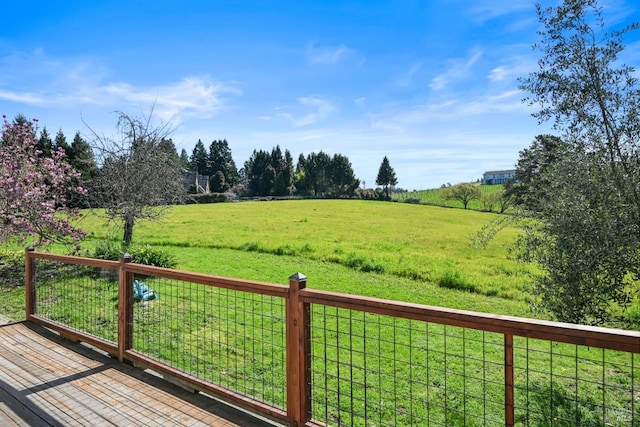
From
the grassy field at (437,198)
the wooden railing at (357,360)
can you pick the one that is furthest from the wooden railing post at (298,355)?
the grassy field at (437,198)

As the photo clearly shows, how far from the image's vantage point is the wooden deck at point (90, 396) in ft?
9.87

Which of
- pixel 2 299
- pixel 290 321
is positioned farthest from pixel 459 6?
pixel 2 299

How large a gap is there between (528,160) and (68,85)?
11.5 metres

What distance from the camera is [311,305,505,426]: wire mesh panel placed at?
10.3ft

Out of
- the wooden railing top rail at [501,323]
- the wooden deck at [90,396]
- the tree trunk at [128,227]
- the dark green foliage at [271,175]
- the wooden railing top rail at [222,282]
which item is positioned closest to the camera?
the wooden railing top rail at [501,323]

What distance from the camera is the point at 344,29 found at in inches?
400

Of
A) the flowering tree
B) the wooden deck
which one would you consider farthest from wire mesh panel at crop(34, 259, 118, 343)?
the flowering tree

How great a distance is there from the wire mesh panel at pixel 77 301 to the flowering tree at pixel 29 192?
147cm

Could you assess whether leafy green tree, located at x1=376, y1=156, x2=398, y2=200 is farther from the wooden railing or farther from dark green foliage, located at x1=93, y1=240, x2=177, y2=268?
the wooden railing

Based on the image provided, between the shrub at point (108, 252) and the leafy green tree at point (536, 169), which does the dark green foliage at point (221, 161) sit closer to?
the shrub at point (108, 252)

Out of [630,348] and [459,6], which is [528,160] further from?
[459,6]

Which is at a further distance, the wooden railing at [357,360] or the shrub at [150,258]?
the shrub at [150,258]

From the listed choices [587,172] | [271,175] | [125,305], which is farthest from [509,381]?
[271,175]

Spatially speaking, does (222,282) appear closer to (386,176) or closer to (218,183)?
(218,183)
